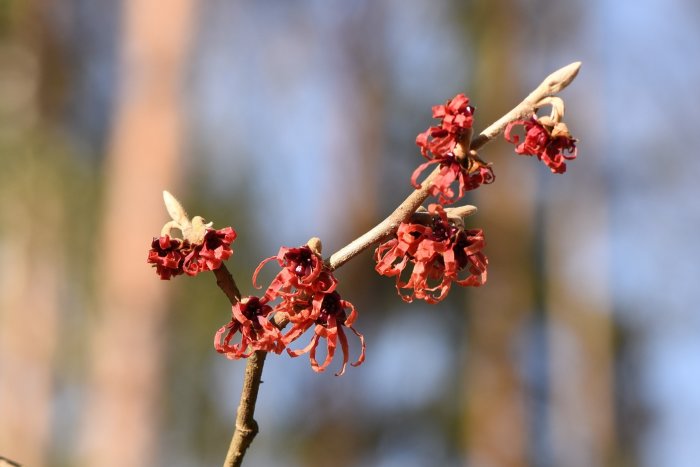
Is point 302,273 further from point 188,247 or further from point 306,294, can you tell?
point 188,247

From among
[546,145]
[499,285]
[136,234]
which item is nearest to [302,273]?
[546,145]

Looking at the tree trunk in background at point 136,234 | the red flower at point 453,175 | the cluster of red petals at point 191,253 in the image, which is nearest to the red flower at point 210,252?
the cluster of red petals at point 191,253

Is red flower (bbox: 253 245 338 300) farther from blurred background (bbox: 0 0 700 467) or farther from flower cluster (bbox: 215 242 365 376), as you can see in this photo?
blurred background (bbox: 0 0 700 467)

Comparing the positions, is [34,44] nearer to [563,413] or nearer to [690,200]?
[563,413]

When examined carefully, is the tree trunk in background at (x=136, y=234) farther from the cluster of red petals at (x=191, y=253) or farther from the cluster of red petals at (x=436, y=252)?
the cluster of red petals at (x=436, y=252)

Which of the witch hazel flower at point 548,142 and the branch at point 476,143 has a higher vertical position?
the witch hazel flower at point 548,142

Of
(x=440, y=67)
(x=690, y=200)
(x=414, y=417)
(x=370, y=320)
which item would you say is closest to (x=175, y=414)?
(x=414, y=417)
